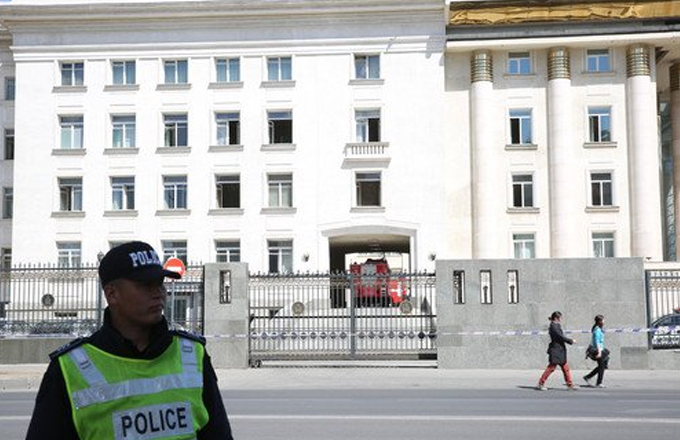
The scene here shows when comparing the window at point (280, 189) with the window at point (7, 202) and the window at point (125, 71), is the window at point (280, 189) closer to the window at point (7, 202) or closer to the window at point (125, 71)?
the window at point (125, 71)

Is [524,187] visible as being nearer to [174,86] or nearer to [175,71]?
[174,86]

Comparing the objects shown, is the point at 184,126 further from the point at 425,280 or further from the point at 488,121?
the point at 425,280

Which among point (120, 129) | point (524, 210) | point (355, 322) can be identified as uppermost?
point (120, 129)

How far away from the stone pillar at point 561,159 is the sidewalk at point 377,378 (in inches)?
816

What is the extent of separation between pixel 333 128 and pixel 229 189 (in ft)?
20.6

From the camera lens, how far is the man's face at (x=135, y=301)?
131 inches

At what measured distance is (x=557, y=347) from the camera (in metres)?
18.2

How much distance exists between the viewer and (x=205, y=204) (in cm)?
4356

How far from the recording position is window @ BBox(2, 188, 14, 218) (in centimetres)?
4638

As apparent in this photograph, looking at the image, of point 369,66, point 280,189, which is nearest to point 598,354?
point 280,189

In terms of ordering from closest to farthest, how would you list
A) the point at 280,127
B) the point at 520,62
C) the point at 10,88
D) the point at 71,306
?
the point at 71,306 → the point at 280,127 → the point at 520,62 → the point at 10,88

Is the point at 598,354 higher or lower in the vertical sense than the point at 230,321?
lower

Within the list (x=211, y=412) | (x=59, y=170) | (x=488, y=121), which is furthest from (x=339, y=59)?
(x=211, y=412)

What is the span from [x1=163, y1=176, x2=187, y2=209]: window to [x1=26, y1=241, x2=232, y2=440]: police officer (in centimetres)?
4113
